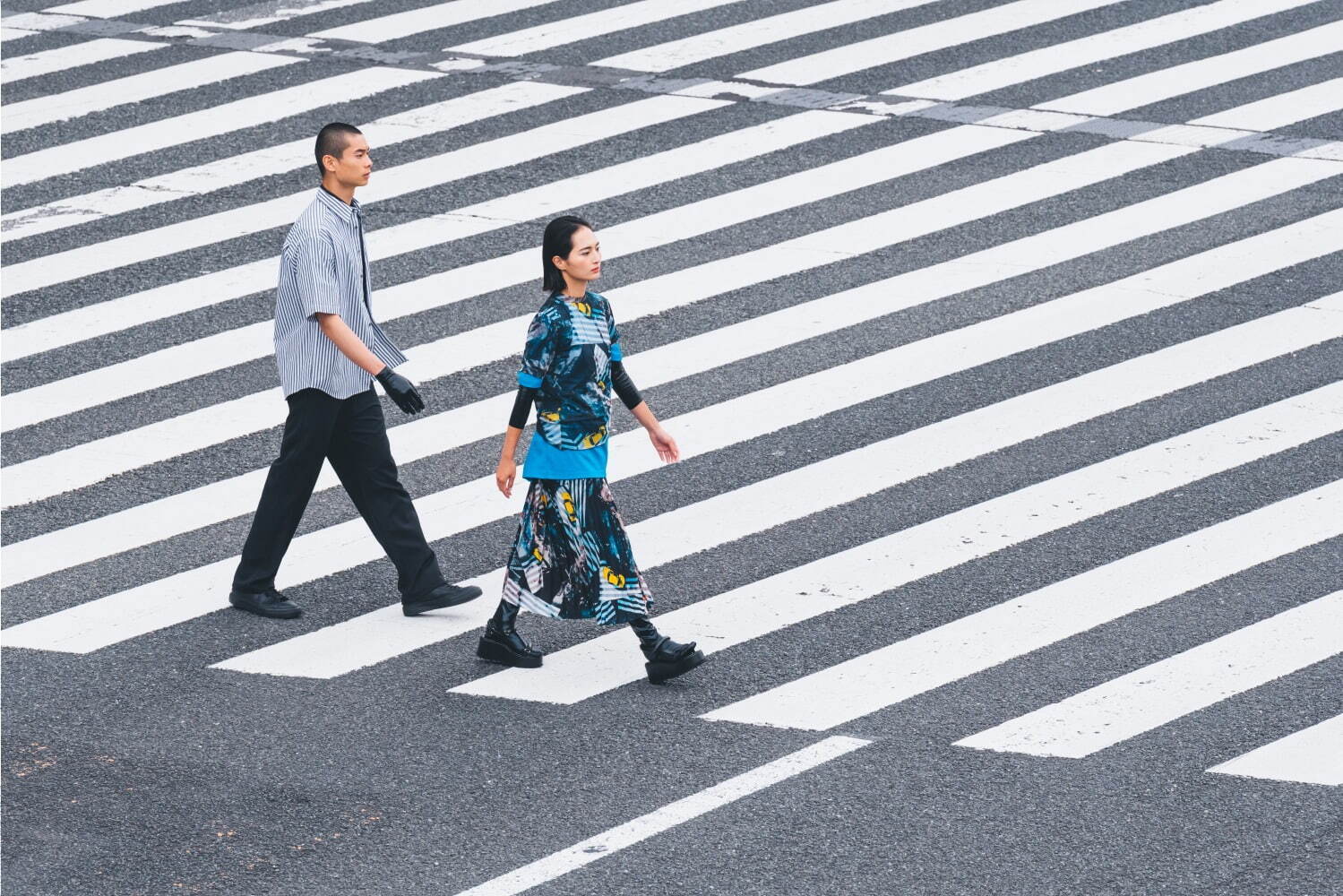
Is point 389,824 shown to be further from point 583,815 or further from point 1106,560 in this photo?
point 1106,560

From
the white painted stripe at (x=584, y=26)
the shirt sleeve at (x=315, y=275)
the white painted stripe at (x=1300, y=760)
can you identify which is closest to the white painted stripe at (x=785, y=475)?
the shirt sleeve at (x=315, y=275)

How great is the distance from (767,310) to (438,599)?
373 centimetres

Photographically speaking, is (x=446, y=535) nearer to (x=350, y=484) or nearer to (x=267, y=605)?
(x=350, y=484)

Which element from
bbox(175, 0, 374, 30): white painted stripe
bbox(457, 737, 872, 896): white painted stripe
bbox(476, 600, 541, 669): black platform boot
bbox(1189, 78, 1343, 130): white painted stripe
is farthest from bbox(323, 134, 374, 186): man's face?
bbox(175, 0, 374, 30): white painted stripe

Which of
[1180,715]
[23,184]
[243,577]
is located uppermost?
[23,184]

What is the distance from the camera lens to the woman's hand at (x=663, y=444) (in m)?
7.18

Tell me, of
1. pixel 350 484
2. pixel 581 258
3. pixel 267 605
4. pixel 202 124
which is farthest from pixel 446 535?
pixel 202 124

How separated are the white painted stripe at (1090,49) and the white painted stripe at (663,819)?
333 inches

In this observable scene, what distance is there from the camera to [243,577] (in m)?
7.82

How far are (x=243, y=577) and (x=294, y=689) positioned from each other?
0.84m

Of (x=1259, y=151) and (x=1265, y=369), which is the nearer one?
(x=1265, y=369)

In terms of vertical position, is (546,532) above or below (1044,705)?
above

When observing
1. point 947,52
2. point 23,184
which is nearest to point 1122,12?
point 947,52

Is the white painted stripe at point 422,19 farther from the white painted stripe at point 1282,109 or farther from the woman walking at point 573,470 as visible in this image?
the woman walking at point 573,470
